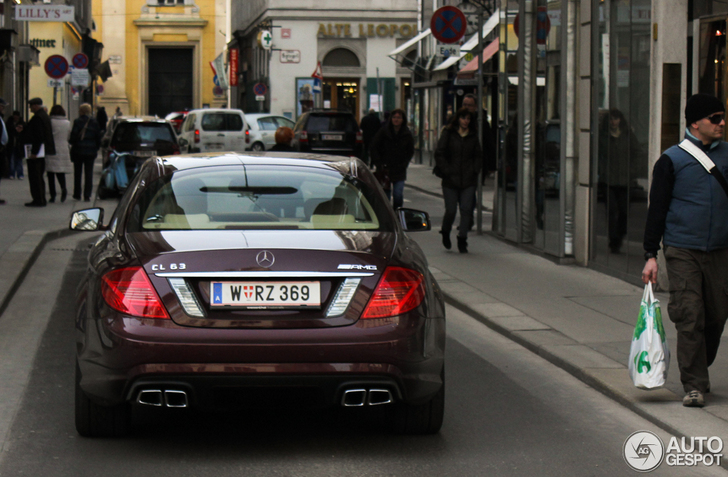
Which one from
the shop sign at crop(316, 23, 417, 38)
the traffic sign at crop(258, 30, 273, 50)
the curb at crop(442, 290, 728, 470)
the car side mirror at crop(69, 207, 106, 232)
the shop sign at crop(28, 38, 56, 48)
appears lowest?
the curb at crop(442, 290, 728, 470)

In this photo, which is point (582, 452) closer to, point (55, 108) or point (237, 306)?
point (237, 306)

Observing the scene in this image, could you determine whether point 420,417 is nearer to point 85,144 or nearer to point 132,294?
point 132,294

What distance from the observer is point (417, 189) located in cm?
2548

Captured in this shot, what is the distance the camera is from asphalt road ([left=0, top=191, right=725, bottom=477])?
16.3ft

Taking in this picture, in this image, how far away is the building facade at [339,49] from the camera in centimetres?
5384

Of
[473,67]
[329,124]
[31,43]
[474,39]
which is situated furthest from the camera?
[31,43]

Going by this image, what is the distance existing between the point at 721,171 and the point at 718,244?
1.31 ft

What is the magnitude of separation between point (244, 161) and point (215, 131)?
27269mm

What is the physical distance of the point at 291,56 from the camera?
52.5m

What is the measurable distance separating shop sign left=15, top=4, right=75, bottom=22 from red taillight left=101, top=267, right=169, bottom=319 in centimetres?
2200

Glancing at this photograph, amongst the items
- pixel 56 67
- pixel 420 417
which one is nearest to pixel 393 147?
pixel 420 417

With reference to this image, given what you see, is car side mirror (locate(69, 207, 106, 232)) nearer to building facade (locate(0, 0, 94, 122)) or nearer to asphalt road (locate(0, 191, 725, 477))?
asphalt road (locate(0, 191, 725, 477))

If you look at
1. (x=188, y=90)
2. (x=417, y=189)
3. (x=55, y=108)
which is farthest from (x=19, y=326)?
(x=188, y=90)

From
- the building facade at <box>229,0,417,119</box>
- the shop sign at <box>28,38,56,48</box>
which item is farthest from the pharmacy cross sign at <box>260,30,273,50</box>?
the shop sign at <box>28,38,56,48</box>
